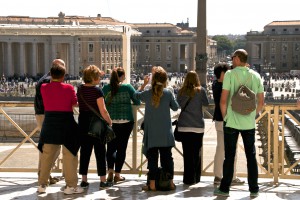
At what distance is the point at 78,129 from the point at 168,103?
1.06 metres

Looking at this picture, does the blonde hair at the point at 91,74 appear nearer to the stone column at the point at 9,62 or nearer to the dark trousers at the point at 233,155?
the dark trousers at the point at 233,155

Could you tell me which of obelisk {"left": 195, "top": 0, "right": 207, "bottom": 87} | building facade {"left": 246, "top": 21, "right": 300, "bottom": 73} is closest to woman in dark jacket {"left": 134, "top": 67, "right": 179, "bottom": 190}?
obelisk {"left": 195, "top": 0, "right": 207, "bottom": 87}

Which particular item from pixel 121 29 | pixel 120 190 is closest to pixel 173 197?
pixel 120 190

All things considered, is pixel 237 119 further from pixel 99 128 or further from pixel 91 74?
pixel 91 74

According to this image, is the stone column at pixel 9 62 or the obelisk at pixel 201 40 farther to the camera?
the stone column at pixel 9 62

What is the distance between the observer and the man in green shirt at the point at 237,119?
22.7 feet

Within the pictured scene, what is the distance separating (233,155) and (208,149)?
1164 cm

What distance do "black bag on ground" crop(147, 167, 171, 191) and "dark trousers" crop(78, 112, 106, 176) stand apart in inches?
23.7

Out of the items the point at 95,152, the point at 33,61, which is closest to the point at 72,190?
the point at 95,152

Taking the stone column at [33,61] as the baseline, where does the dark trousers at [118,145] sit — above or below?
below

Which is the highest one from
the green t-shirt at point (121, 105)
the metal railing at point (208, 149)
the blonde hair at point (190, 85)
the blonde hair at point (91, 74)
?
the blonde hair at point (91, 74)

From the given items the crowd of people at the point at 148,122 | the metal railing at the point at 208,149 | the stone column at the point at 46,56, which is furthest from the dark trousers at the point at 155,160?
the stone column at the point at 46,56

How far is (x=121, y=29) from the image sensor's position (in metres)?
12.6

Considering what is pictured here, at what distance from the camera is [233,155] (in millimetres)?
7082
